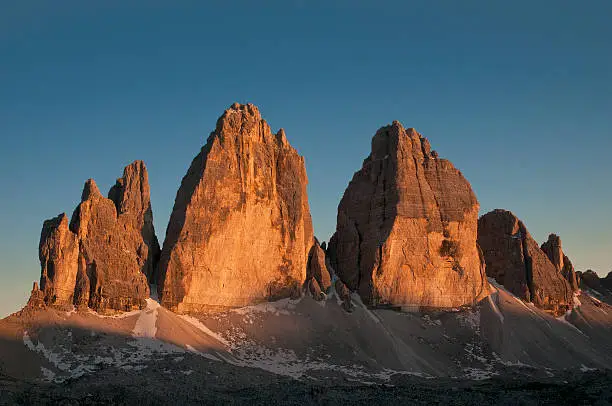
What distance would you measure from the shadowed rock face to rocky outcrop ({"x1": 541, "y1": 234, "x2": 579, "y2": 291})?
142 ft

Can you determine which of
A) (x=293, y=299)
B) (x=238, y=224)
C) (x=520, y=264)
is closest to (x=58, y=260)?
(x=238, y=224)

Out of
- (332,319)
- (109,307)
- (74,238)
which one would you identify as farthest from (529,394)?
(74,238)

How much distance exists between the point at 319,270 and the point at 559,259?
44636 millimetres

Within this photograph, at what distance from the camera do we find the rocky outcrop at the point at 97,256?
7044 centimetres

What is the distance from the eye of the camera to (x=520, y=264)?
104 metres

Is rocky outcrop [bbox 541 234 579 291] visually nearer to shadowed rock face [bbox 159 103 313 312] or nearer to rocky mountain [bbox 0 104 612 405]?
rocky mountain [bbox 0 104 612 405]

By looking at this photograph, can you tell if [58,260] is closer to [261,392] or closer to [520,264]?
[261,392]

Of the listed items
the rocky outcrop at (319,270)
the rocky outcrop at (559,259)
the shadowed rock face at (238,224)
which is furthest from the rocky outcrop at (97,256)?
the rocky outcrop at (559,259)

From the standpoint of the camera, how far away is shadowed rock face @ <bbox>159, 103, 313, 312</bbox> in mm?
79000

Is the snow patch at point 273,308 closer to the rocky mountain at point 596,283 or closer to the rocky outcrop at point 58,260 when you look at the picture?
the rocky outcrop at point 58,260

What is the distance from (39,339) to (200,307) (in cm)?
1838

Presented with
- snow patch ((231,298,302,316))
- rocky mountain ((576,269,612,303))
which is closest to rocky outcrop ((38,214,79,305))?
snow patch ((231,298,302,316))

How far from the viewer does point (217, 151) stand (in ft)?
277

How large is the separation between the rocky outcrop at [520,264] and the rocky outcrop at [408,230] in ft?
25.6
